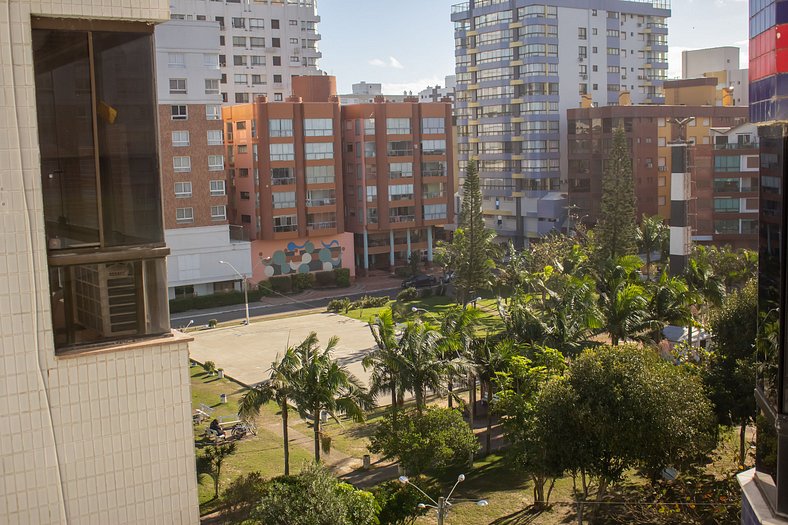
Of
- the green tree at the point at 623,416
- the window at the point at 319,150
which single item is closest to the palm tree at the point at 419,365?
the green tree at the point at 623,416

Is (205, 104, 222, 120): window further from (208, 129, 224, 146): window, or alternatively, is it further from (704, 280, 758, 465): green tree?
(704, 280, 758, 465): green tree

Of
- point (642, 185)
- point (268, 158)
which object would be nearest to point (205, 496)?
point (268, 158)

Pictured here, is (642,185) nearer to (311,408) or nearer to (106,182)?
(311,408)

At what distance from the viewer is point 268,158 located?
56.0m

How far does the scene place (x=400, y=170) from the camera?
61.8 metres

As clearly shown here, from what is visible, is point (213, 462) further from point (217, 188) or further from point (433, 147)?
point (433, 147)

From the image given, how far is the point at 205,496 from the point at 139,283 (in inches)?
622

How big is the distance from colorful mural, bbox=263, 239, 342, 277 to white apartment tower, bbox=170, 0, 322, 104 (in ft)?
86.6

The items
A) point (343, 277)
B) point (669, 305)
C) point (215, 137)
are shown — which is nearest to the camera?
point (669, 305)

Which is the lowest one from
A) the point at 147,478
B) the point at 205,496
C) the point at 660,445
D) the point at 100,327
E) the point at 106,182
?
the point at 205,496

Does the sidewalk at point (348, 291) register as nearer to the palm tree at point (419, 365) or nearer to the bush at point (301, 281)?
the bush at point (301, 281)

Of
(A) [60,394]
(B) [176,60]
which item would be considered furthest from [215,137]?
(A) [60,394]

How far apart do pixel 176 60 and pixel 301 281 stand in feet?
51.1

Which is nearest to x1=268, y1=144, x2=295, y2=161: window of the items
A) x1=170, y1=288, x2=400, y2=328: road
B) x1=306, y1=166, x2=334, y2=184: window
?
x1=306, y1=166, x2=334, y2=184: window
